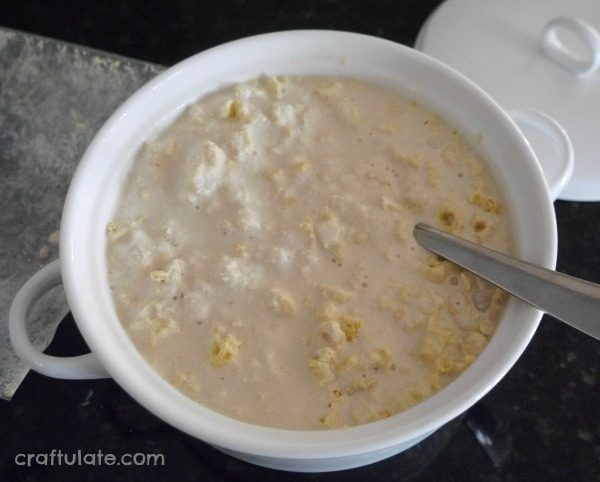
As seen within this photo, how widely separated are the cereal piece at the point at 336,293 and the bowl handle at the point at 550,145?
250 mm

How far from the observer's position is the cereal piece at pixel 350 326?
2.09ft

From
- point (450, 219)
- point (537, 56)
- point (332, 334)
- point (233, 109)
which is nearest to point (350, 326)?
point (332, 334)

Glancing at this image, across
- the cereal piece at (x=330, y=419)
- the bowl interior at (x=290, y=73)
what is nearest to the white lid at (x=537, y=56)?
the bowl interior at (x=290, y=73)

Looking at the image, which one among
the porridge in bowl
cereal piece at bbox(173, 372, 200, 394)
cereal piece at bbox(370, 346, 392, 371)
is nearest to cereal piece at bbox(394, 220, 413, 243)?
the porridge in bowl

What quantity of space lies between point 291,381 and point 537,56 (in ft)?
1.83

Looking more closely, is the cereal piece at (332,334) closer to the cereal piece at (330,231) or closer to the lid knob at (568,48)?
the cereal piece at (330,231)

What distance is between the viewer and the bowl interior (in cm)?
57

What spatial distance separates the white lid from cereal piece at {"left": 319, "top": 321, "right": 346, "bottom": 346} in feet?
1.27

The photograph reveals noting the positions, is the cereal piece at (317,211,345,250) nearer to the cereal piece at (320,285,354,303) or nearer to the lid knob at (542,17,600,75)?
the cereal piece at (320,285,354,303)

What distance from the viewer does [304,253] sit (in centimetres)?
68

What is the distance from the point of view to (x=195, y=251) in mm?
686

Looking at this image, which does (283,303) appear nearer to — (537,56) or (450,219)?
(450,219)

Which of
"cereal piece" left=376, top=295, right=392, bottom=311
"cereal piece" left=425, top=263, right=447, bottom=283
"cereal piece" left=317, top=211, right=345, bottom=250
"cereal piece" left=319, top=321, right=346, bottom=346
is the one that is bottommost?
"cereal piece" left=319, top=321, right=346, bottom=346

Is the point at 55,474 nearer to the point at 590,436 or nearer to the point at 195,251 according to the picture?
the point at 195,251
